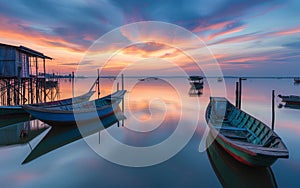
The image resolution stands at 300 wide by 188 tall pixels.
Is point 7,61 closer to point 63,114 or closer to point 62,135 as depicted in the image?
point 63,114

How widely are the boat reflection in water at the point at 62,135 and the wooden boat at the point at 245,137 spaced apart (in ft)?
20.4

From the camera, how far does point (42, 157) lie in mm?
7070

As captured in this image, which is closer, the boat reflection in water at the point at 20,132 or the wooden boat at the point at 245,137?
the wooden boat at the point at 245,137

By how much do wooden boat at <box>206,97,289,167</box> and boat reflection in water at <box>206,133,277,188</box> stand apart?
45 centimetres

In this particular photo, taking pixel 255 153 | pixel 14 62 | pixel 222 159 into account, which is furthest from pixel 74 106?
pixel 255 153

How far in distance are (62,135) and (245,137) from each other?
27.4 ft

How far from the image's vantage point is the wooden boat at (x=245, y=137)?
177 inches

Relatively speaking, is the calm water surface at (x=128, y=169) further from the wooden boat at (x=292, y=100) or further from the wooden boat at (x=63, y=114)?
the wooden boat at (x=292, y=100)

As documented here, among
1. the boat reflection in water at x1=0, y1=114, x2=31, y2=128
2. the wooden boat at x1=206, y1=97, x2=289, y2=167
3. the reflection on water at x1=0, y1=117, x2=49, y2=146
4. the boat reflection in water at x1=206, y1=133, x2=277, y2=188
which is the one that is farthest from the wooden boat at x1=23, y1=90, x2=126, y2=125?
the boat reflection in water at x1=206, y1=133, x2=277, y2=188

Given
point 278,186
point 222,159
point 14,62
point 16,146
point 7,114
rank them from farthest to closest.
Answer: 1. point 14,62
2. point 7,114
3. point 16,146
4. point 222,159
5. point 278,186

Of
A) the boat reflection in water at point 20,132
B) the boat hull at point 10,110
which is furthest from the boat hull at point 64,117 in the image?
the boat hull at point 10,110

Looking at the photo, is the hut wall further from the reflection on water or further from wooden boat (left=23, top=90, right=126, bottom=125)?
wooden boat (left=23, top=90, right=126, bottom=125)

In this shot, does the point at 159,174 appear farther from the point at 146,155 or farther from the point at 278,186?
the point at 278,186

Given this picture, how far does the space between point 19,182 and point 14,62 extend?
10.7 m
